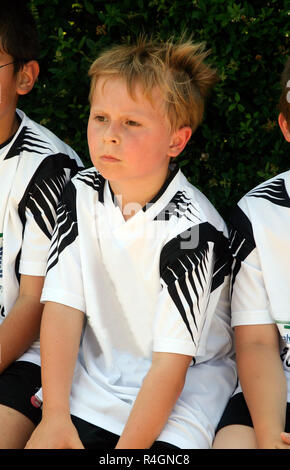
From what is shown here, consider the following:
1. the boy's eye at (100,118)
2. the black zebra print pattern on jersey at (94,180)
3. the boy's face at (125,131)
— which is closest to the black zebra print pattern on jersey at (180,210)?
the boy's face at (125,131)

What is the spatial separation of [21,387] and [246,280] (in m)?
0.91

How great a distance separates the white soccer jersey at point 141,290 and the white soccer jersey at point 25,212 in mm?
140

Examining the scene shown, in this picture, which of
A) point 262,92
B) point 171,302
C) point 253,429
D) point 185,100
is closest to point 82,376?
point 171,302

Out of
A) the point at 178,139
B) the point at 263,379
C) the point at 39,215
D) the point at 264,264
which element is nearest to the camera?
the point at 263,379

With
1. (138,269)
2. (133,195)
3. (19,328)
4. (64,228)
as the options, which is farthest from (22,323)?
(133,195)

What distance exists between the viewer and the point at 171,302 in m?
2.39

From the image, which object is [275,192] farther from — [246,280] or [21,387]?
[21,387]

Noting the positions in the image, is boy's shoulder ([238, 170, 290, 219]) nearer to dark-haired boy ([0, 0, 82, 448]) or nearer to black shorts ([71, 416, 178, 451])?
dark-haired boy ([0, 0, 82, 448])

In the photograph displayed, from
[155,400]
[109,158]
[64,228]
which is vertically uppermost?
[109,158]

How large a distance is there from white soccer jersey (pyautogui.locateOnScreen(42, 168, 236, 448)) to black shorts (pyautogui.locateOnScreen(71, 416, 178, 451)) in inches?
1.6

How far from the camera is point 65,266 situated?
253cm

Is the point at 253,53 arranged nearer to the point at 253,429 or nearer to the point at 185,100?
the point at 185,100

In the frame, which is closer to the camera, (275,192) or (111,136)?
(111,136)

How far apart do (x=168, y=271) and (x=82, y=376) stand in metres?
0.49
